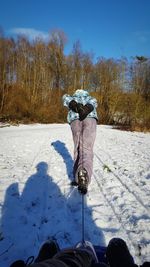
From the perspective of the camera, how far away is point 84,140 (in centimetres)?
474

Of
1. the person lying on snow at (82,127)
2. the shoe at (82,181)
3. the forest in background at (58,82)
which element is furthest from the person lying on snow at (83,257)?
the forest in background at (58,82)

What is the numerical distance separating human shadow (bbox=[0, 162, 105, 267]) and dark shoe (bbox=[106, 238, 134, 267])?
2.47ft

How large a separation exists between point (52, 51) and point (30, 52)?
12.3 ft

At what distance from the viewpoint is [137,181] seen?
5359 mm

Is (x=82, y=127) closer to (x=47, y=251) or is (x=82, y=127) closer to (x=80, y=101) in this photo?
(x=80, y=101)

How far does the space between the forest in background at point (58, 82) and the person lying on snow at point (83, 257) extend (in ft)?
88.9

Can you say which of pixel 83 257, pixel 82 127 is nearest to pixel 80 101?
pixel 82 127

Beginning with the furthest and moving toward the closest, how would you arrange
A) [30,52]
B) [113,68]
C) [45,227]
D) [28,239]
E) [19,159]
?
[30,52] → [113,68] → [19,159] → [45,227] → [28,239]

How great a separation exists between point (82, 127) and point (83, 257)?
11.1 ft

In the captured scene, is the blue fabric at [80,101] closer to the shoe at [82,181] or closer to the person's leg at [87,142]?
the person's leg at [87,142]

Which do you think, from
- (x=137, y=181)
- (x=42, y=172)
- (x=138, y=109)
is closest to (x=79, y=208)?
(x=137, y=181)

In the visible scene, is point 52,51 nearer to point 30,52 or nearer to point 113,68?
point 30,52

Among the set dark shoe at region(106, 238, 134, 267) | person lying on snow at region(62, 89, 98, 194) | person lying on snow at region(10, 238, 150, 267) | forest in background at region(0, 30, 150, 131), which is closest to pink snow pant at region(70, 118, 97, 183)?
person lying on snow at region(62, 89, 98, 194)

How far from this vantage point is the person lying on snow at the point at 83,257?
145cm
